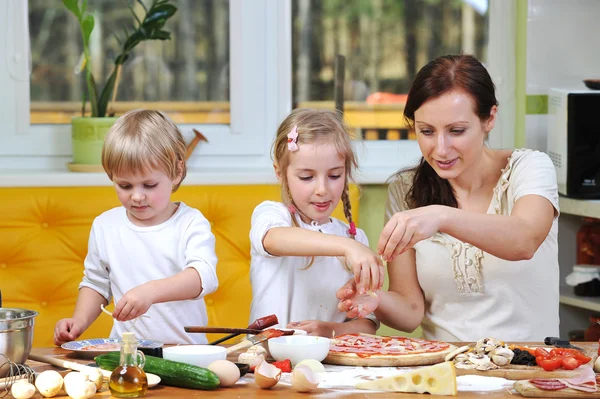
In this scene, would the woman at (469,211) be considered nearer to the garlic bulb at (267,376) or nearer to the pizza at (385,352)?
the pizza at (385,352)

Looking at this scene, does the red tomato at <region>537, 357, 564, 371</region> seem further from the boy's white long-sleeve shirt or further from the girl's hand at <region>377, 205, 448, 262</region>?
the boy's white long-sleeve shirt

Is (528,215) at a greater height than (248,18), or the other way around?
(248,18)

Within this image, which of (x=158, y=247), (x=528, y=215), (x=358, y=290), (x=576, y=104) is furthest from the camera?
(x=576, y=104)

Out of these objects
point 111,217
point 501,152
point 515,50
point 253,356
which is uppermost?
point 515,50

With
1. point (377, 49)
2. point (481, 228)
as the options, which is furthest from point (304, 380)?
point (377, 49)

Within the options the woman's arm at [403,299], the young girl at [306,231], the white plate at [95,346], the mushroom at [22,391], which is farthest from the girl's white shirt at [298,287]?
the mushroom at [22,391]

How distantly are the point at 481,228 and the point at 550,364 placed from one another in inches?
14.5

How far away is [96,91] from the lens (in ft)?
9.23

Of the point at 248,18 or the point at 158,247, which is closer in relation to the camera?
the point at 158,247

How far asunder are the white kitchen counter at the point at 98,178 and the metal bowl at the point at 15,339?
1.20 metres

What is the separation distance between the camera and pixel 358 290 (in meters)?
1.70

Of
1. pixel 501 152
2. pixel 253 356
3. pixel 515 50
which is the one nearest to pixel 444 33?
pixel 515 50

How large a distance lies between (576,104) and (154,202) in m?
1.57

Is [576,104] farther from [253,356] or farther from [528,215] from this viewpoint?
[253,356]
